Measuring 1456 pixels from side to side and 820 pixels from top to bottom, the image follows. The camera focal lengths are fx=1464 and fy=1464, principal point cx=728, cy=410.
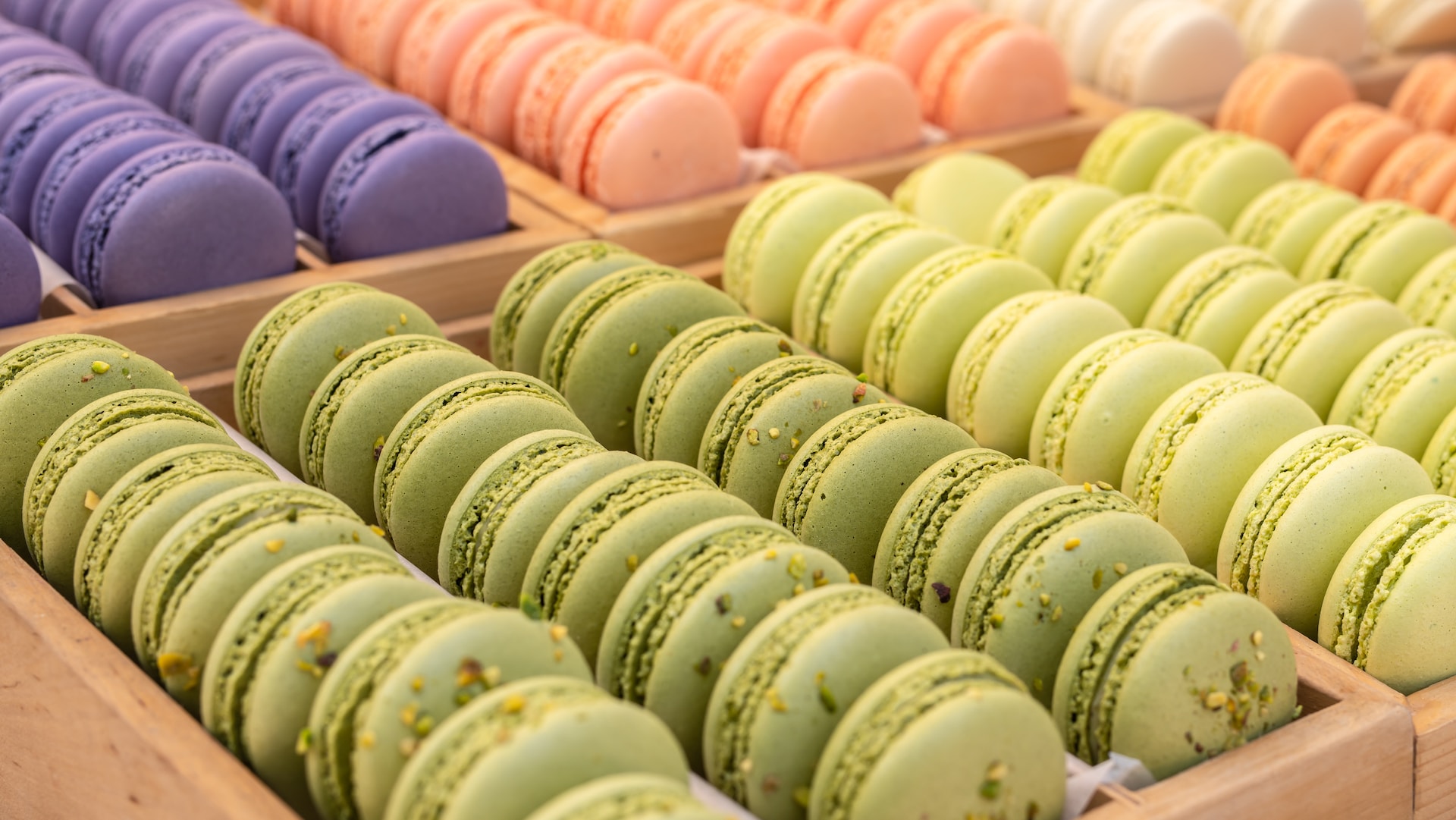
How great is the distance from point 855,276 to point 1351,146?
1198 millimetres

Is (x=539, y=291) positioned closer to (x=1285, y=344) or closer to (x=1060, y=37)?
(x=1285, y=344)

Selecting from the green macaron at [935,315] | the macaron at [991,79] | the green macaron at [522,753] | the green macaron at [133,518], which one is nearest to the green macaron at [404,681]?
the green macaron at [522,753]

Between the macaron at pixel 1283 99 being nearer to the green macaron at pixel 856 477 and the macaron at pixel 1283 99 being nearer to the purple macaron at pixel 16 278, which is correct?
the green macaron at pixel 856 477

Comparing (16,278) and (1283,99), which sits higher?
(1283,99)

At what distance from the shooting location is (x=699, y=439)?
1813 mm

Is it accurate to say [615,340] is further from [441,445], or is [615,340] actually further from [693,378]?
[441,445]

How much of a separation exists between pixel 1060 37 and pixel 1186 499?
190cm

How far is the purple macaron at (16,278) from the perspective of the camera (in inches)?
79.0

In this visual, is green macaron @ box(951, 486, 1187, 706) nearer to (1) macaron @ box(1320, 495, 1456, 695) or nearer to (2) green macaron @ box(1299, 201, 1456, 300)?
(1) macaron @ box(1320, 495, 1456, 695)

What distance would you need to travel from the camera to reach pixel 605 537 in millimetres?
1420

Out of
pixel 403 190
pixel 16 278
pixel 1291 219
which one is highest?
pixel 1291 219

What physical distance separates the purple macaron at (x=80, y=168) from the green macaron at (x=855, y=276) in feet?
3.25

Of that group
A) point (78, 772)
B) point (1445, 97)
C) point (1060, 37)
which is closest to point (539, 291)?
point (78, 772)

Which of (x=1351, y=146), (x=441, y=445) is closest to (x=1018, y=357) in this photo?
(x=441, y=445)
